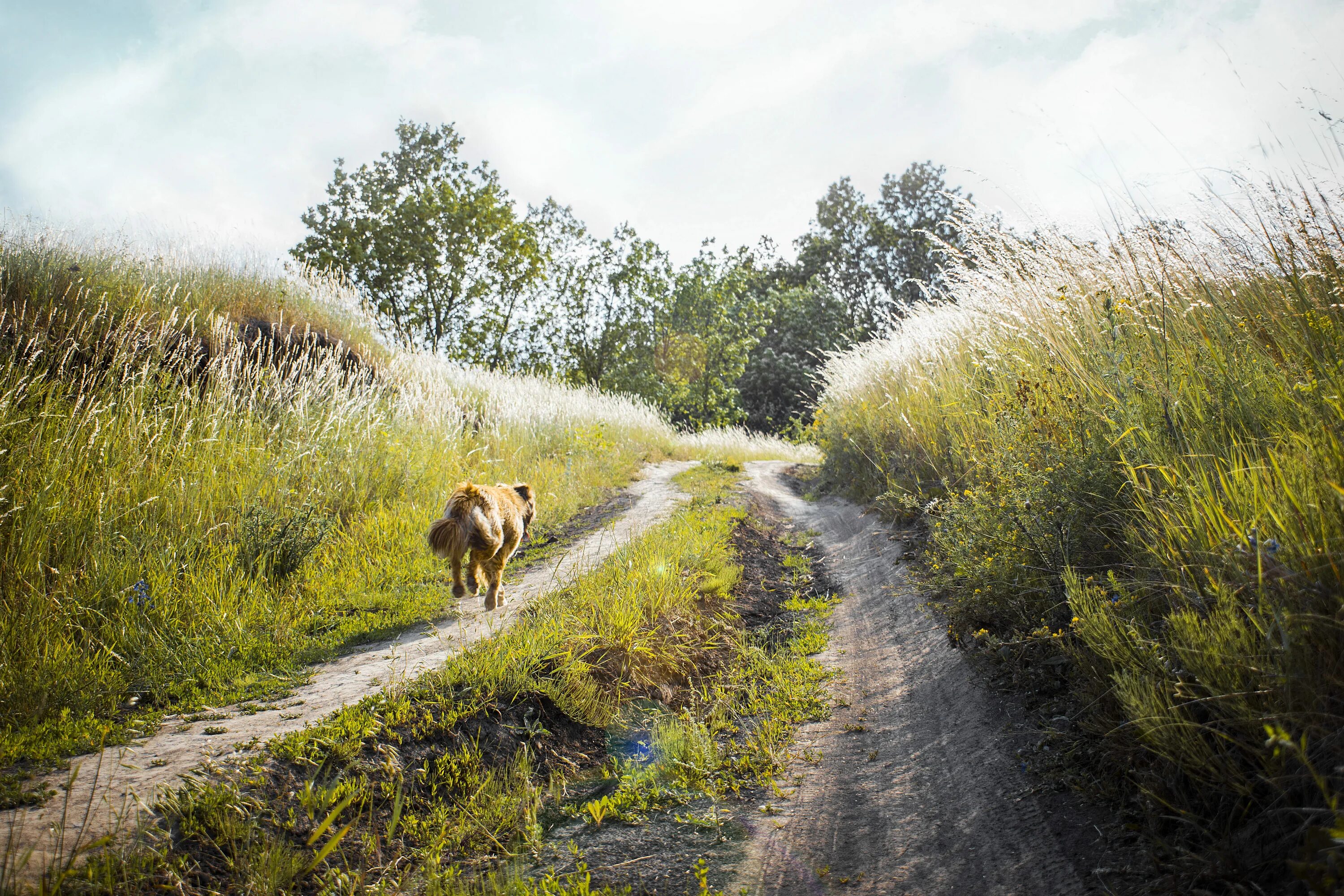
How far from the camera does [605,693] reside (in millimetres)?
3832

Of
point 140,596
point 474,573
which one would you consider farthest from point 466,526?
point 140,596

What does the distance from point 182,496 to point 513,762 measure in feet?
12.4

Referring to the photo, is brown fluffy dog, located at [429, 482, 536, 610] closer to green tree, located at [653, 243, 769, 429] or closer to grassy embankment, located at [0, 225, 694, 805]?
grassy embankment, located at [0, 225, 694, 805]

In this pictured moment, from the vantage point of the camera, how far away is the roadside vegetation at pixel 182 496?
351 cm

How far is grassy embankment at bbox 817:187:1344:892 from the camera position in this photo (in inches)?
76.0

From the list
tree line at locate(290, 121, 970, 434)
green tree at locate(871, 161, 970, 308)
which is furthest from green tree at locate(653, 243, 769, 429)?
green tree at locate(871, 161, 970, 308)

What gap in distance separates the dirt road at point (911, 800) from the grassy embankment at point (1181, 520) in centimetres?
34

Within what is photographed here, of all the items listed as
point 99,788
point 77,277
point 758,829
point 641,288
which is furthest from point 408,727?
point 641,288

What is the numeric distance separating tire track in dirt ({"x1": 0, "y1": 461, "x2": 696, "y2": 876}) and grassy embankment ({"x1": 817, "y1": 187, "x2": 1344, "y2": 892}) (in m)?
3.37

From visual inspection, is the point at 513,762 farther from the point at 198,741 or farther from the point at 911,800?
the point at 911,800

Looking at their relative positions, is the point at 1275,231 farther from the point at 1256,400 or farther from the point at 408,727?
the point at 408,727

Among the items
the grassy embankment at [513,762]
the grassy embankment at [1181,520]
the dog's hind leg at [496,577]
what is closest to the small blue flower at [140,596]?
the grassy embankment at [513,762]

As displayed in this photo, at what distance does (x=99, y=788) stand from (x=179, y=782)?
0.87 ft

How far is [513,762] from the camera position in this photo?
3.17 m
